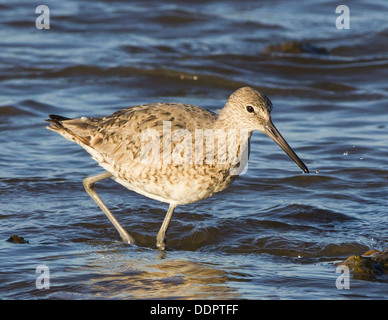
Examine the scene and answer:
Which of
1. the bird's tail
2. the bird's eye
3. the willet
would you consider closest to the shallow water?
the willet

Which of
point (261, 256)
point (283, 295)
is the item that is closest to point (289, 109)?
point (261, 256)

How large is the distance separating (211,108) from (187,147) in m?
5.08

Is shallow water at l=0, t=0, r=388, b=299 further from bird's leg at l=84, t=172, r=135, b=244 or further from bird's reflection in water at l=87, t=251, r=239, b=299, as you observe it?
bird's leg at l=84, t=172, r=135, b=244

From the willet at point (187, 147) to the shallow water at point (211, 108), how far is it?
2.14 feet

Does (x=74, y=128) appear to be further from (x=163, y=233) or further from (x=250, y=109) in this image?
(x=250, y=109)

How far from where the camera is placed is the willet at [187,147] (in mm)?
6898

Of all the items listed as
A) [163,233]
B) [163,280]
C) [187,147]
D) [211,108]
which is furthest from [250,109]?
[211,108]

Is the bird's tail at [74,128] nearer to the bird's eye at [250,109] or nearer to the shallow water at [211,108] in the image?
the shallow water at [211,108]

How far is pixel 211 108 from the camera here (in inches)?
469

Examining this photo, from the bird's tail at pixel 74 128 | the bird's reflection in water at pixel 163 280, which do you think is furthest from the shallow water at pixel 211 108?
the bird's tail at pixel 74 128

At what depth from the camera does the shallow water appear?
645 cm

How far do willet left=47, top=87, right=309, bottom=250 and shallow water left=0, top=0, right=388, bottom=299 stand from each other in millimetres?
651

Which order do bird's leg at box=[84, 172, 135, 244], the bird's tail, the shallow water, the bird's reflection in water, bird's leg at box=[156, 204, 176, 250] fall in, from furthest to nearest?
the bird's tail, bird's leg at box=[84, 172, 135, 244], bird's leg at box=[156, 204, 176, 250], the shallow water, the bird's reflection in water
